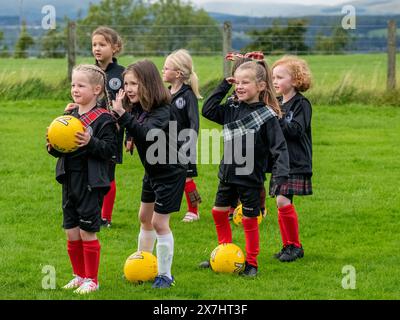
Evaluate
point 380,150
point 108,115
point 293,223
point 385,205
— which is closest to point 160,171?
point 108,115

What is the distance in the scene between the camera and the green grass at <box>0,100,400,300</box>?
282 inches

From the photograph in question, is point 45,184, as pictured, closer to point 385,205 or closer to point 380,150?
point 385,205

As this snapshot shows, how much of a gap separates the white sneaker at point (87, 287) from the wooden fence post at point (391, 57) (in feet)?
48.0

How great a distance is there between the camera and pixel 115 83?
9.44 m

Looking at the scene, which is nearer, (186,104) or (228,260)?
(228,260)

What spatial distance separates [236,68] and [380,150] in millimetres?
7506

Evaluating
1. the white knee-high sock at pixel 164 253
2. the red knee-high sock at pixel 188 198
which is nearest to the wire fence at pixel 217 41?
the red knee-high sock at pixel 188 198

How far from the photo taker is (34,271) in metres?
7.62

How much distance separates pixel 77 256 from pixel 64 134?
1.06 m

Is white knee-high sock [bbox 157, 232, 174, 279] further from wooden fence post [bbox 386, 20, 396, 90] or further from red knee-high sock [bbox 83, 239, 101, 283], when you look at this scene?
wooden fence post [bbox 386, 20, 396, 90]

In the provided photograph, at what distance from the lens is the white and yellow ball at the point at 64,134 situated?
21.6 ft

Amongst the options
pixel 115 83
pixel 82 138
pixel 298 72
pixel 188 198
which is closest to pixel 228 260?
pixel 82 138

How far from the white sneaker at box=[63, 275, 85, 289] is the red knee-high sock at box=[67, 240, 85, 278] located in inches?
1.4

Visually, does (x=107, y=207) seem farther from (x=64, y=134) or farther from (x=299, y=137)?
(x=64, y=134)
